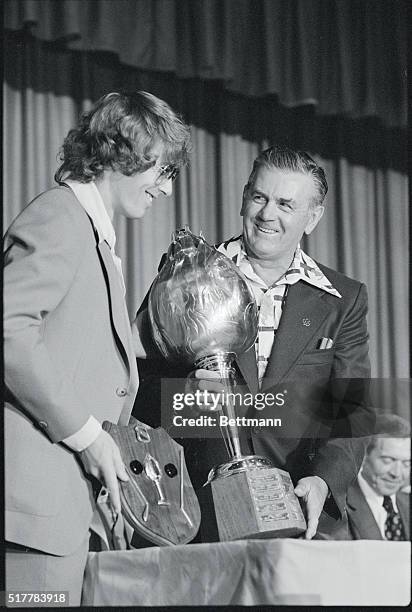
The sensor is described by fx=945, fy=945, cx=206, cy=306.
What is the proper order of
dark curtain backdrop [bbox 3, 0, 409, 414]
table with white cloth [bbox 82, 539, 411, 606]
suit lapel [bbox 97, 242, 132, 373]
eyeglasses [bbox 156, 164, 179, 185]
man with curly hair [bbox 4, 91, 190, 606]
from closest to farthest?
1. table with white cloth [bbox 82, 539, 411, 606]
2. man with curly hair [bbox 4, 91, 190, 606]
3. suit lapel [bbox 97, 242, 132, 373]
4. eyeglasses [bbox 156, 164, 179, 185]
5. dark curtain backdrop [bbox 3, 0, 409, 414]

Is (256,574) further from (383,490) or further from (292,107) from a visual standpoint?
(292,107)

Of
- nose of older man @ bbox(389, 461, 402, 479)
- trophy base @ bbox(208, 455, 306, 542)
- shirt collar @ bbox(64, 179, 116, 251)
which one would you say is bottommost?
trophy base @ bbox(208, 455, 306, 542)

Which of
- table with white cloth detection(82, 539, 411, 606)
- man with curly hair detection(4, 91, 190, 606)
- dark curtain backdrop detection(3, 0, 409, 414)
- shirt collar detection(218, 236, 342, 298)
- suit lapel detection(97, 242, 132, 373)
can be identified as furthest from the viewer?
dark curtain backdrop detection(3, 0, 409, 414)

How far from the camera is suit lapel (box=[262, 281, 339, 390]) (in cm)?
188

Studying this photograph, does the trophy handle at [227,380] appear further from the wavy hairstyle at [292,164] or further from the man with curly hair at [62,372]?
the wavy hairstyle at [292,164]

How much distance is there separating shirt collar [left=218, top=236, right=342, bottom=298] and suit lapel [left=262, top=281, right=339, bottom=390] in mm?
21

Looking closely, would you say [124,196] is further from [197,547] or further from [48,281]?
[197,547]

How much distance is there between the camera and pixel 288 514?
1.59 metres

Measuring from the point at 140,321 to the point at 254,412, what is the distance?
11.4 inches

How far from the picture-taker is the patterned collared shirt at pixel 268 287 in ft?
6.19

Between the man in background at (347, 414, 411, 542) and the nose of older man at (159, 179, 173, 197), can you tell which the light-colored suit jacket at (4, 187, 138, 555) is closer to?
the nose of older man at (159, 179, 173, 197)

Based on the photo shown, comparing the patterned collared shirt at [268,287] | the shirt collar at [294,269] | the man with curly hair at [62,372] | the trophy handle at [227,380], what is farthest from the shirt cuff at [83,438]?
the shirt collar at [294,269]

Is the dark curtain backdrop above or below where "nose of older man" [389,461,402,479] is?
above

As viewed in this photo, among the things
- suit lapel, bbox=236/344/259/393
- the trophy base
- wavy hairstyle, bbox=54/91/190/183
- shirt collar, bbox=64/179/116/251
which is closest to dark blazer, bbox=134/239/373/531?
suit lapel, bbox=236/344/259/393
